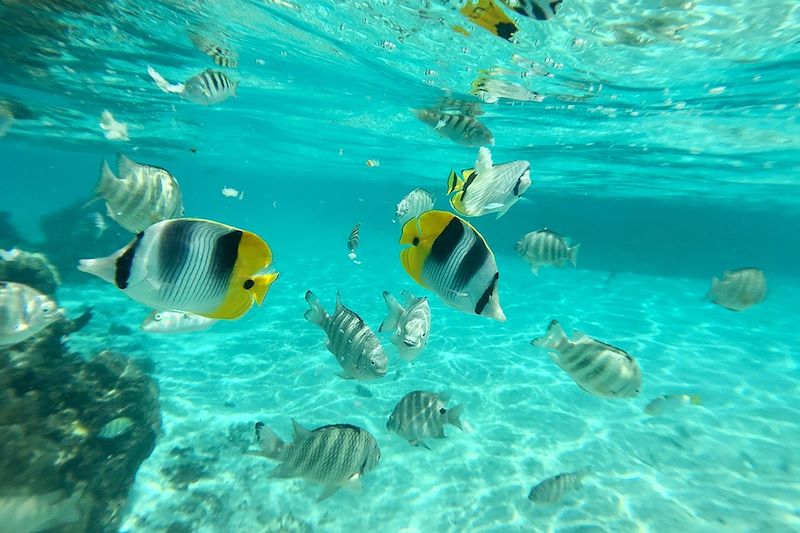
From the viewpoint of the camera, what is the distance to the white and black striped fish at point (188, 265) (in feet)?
5.73

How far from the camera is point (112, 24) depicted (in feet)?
41.0

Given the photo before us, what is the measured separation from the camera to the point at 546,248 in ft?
19.4

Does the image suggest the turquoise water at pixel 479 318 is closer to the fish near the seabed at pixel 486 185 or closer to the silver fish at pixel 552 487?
the silver fish at pixel 552 487

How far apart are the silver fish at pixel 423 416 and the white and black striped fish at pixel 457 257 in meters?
2.72

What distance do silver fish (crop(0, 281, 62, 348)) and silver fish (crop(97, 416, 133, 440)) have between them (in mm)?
2669

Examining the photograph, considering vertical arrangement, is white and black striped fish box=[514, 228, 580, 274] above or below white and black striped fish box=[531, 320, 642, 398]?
above

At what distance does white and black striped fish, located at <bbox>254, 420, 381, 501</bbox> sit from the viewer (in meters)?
3.89

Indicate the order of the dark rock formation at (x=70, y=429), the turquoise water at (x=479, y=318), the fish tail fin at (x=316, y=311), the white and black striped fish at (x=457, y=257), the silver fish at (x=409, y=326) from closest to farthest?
the white and black striped fish at (x=457, y=257)
the silver fish at (x=409, y=326)
the fish tail fin at (x=316, y=311)
the dark rock formation at (x=70, y=429)
the turquoise water at (x=479, y=318)

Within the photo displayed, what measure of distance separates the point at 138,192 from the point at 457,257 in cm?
310

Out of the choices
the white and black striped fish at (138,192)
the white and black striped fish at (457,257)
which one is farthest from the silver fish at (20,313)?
the white and black striped fish at (457,257)

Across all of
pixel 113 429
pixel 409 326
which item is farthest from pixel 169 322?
pixel 409 326

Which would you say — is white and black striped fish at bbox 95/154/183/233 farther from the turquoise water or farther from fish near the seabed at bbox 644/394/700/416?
fish near the seabed at bbox 644/394/700/416

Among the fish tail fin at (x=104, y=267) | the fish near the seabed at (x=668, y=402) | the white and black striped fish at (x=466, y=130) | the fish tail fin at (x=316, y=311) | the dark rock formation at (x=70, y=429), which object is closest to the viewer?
the fish tail fin at (x=104, y=267)

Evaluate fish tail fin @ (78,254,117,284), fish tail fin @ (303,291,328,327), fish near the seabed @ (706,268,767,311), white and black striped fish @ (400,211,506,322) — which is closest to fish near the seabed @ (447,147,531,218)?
white and black striped fish @ (400,211,506,322)
